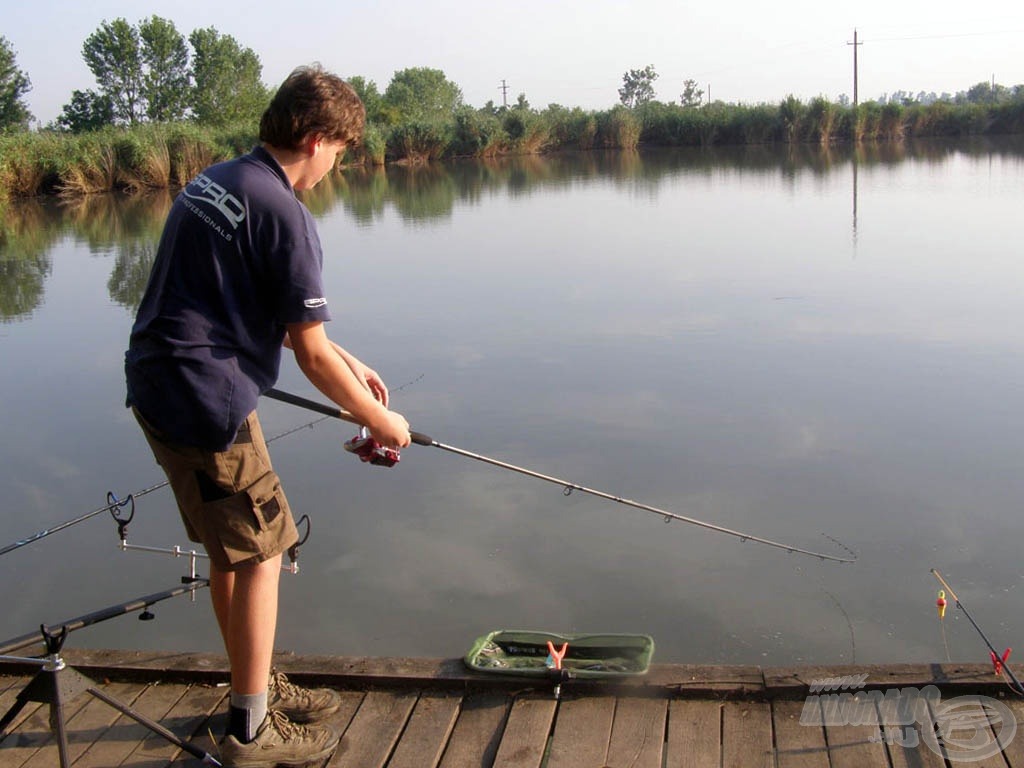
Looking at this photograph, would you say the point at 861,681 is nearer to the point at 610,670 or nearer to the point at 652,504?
the point at 610,670

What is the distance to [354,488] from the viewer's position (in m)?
4.74

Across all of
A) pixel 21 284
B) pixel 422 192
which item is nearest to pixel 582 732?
pixel 21 284

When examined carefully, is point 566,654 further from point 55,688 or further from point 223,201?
point 223,201

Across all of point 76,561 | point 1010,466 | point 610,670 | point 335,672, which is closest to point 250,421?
point 335,672

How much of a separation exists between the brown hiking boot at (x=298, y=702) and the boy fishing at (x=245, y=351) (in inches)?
6.1

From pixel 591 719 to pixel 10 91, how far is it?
191ft

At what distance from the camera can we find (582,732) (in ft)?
7.73

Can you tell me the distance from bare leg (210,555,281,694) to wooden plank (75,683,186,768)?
37 centimetres

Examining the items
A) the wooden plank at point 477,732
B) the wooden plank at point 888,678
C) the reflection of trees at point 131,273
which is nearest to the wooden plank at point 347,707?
the wooden plank at point 477,732

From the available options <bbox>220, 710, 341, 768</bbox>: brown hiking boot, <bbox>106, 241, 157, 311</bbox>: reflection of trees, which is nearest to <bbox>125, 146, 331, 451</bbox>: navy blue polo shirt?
<bbox>220, 710, 341, 768</bbox>: brown hiking boot

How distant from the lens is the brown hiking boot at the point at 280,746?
2.22m

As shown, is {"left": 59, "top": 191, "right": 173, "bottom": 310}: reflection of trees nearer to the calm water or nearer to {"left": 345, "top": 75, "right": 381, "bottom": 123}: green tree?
the calm water

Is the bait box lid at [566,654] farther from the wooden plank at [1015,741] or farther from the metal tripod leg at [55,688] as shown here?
the metal tripod leg at [55,688]

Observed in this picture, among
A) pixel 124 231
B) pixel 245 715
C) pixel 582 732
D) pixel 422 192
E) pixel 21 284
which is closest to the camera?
pixel 245 715
